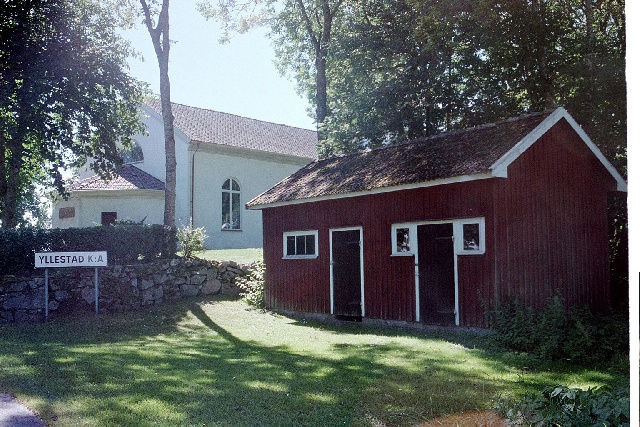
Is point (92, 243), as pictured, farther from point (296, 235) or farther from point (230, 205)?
point (230, 205)

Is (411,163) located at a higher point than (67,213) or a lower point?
higher

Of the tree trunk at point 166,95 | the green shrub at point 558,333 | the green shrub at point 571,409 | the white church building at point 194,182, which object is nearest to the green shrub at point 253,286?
the tree trunk at point 166,95

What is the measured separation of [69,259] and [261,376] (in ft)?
26.0

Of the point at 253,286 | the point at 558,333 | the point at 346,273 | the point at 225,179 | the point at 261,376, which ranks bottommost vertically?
the point at 261,376

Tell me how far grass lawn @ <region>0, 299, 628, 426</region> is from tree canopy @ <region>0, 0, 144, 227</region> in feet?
25.9

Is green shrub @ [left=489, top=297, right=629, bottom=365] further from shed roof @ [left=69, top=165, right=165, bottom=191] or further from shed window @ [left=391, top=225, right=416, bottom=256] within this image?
shed roof @ [left=69, top=165, right=165, bottom=191]

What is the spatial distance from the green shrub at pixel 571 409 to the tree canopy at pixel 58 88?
55.1ft

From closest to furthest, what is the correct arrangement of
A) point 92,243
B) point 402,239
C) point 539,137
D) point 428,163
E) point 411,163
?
point 539,137
point 428,163
point 402,239
point 411,163
point 92,243

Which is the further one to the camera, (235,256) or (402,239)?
(235,256)

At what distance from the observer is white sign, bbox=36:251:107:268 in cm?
1373

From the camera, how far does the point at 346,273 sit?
47.8 ft

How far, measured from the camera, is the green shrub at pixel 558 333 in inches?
360

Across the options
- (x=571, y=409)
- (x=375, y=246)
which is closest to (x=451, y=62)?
(x=375, y=246)

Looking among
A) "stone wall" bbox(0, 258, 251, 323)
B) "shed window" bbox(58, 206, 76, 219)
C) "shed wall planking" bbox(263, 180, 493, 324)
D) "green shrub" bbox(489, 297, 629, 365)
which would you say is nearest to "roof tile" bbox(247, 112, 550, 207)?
"shed wall planking" bbox(263, 180, 493, 324)
